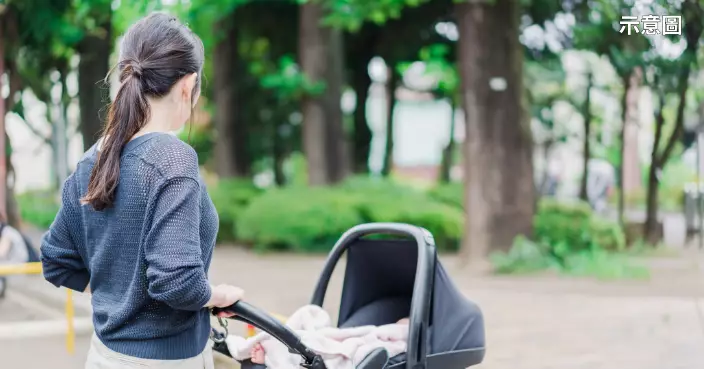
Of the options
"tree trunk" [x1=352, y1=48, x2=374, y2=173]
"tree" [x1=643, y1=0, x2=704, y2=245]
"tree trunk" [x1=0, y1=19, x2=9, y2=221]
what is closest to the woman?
"tree" [x1=643, y1=0, x2=704, y2=245]

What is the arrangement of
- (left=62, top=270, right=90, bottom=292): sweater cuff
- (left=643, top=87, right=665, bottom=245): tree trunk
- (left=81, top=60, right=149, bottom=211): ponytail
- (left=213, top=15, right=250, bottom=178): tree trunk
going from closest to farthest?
(left=81, top=60, right=149, bottom=211): ponytail → (left=62, top=270, right=90, bottom=292): sweater cuff → (left=643, top=87, right=665, bottom=245): tree trunk → (left=213, top=15, right=250, bottom=178): tree trunk

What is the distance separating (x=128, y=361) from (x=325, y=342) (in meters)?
0.98

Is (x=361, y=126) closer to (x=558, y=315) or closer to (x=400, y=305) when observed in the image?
(x=558, y=315)

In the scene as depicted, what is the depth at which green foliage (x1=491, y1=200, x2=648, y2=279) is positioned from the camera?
13.6 metres

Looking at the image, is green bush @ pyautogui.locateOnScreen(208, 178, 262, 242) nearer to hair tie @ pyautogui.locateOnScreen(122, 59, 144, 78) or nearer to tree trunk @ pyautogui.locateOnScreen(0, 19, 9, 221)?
tree trunk @ pyautogui.locateOnScreen(0, 19, 9, 221)

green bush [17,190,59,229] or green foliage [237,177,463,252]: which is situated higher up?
green foliage [237,177,463,252]

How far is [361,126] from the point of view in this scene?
24453 millimetres

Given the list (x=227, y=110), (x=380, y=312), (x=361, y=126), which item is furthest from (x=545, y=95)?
(x=380, y=312)

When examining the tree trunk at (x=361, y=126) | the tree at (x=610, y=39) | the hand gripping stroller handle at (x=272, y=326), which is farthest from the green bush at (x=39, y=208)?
the hand gripping stroller handle at (x=272, y=326)

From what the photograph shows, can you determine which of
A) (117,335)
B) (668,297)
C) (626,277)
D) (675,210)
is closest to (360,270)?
(117,335)

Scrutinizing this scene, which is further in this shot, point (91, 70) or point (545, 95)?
point (545, 95)

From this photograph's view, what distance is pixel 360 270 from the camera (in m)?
4.41

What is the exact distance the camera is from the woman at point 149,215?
2.34 meters

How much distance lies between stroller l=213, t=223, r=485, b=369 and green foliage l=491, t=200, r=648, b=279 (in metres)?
9.33
